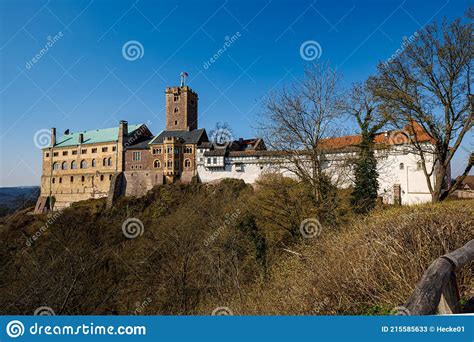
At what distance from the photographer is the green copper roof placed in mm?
49594

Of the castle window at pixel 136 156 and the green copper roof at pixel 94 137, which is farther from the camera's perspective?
the green copper roof at pixel 94 137

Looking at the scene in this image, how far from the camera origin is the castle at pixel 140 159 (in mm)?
41438

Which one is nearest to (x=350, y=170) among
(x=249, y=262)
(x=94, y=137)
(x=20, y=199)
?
(x=249, y=262)

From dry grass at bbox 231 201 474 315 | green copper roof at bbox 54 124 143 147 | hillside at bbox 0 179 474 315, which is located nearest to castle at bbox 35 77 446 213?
green copper roof at bbox 54 124 143 147

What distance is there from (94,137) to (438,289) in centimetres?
5478

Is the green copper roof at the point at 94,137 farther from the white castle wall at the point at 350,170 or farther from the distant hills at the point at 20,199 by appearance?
the white castle wall at the point at 350,170

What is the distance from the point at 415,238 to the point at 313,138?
688 cm

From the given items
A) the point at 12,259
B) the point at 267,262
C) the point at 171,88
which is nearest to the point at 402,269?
the point at 267,262

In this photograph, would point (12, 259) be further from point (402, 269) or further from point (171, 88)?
point (171, 88)

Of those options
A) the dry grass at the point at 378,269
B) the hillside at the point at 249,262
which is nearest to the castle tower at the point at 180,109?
the hillside at the point at 249,262

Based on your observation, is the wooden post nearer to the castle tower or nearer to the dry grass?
the dry grass

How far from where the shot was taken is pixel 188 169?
43500mm

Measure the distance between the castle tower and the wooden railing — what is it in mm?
46819

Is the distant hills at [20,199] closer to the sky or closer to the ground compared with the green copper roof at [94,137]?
closer to the ground
